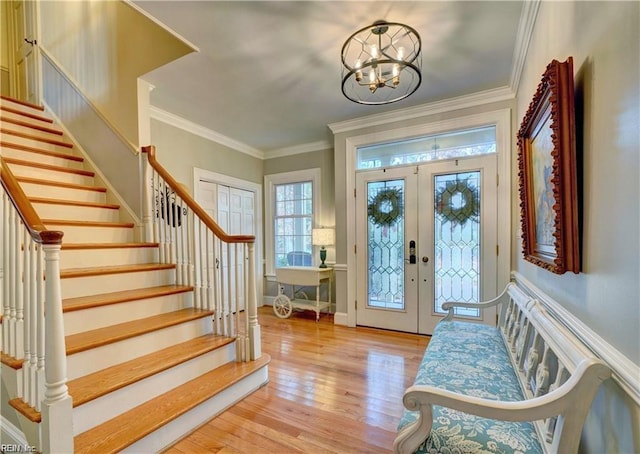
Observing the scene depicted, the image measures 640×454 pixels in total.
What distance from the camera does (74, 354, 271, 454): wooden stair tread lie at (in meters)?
1.49

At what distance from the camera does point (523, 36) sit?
2.15 meters

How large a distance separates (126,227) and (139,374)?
1596mm

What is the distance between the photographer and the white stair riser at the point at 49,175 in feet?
8.67

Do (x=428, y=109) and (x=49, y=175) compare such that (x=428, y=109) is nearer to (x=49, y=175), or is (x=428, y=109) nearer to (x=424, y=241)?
(x=424, y=241)

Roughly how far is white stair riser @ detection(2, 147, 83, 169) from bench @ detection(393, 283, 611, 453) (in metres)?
3.77

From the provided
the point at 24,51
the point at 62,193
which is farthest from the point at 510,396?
the point at 24,51

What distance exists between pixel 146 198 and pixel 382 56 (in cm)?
251

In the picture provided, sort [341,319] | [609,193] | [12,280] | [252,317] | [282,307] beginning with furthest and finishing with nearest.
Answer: [282,307], [341,319], [252,317], [12,280], [609,193]

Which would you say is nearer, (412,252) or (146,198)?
(146,198)

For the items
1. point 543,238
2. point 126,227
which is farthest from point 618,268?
point 126,227

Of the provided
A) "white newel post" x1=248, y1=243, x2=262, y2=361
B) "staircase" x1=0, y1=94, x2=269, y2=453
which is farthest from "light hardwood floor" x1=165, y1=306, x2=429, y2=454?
"white newel post" x1=248, y1=243, x2=262, y2=361

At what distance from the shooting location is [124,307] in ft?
7.11

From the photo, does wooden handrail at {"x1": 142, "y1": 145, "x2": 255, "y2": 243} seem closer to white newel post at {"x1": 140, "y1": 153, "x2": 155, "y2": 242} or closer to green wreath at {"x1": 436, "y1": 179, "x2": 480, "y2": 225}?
white newel post at {"x1": 140, "y1": 153, "x2": 155, "y2": 242}

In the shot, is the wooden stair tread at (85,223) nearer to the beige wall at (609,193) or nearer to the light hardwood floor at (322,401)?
the light hardwood floor at (322,401)
